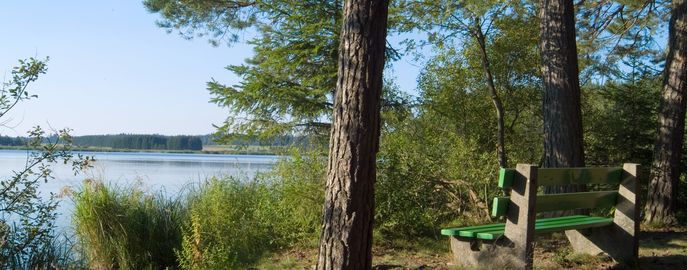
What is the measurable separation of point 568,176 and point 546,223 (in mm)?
518

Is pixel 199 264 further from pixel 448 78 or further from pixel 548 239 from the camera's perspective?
pixel 448 78

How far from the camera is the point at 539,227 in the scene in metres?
5.07

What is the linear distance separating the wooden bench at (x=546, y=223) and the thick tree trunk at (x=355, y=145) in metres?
0.94

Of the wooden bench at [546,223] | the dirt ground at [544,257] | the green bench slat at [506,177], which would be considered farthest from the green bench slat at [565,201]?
the dirt ground at [544,257]

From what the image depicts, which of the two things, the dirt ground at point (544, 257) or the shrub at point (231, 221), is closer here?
the dirt ground at point (544, 257)

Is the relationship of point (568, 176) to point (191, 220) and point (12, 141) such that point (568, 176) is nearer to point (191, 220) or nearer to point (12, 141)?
point (191, 220)

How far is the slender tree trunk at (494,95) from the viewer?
34.7 ft

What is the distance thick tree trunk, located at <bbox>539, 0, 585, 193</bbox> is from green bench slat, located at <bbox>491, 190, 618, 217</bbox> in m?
1.18

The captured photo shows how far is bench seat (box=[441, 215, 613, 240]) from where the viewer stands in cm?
493

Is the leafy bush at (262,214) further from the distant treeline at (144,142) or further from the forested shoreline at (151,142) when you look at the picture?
the distant treeline at (144,142)

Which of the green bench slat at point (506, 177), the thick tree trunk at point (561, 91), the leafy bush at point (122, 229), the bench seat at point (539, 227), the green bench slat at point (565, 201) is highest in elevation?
the thick tree trunk at point (561, 91)

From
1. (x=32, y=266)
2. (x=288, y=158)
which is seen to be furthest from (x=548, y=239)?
(x=32, y=266)

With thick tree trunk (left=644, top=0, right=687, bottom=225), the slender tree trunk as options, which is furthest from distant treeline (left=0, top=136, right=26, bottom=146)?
thick tree trunk (left=644, top=0, right=687, bottom=225)

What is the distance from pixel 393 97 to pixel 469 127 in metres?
1.76
